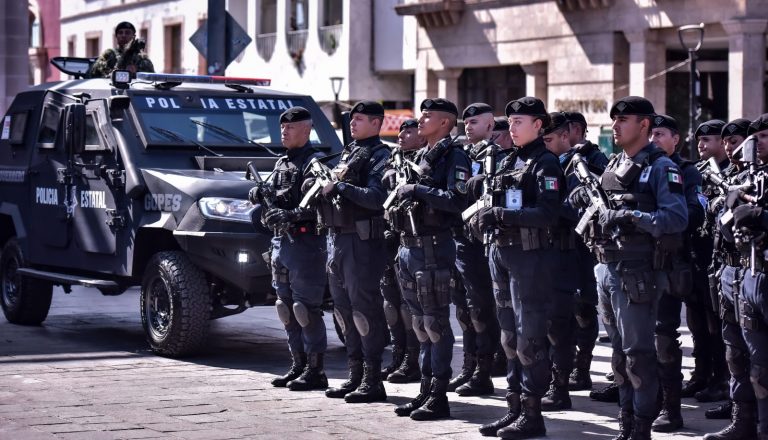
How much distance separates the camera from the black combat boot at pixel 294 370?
982 cm

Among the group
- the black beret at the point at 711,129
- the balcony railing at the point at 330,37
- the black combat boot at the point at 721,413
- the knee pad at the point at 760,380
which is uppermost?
the balcony railing at the point at 330,37

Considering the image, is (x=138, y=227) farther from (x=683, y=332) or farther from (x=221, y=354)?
(x=683, y=332)

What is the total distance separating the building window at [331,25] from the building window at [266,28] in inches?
110

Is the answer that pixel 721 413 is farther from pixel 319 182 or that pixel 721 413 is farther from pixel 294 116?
pixel 294 116

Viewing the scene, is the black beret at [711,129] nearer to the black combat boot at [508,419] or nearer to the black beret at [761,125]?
the black beret at [761,125]

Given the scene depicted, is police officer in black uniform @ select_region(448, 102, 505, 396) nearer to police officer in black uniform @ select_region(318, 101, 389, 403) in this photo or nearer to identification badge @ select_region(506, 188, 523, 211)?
police officer in black uniform @ select_region(318, 101, 389, 403)

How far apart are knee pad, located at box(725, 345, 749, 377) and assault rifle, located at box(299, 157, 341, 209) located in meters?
2.67

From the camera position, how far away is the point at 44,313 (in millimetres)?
13000

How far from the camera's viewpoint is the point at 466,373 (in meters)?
9.77

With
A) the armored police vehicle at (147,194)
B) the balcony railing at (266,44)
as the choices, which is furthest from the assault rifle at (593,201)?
the balcony railing at (266,44)

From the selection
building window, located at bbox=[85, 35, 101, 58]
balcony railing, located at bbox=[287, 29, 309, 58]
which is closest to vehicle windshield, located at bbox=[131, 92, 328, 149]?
balcony railing, located at bbox=[287, 29, 309, 58]

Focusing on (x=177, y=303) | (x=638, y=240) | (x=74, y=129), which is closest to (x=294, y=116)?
(x=177, y=303)

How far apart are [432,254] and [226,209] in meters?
2.57

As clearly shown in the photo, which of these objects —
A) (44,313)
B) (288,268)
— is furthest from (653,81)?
(288,268)
